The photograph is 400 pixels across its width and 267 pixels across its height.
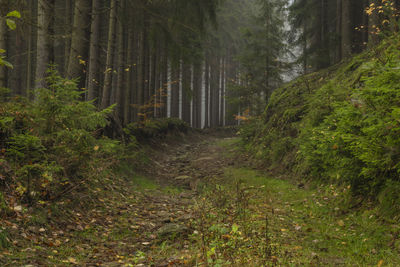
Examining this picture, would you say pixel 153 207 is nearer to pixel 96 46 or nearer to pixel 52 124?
pixel 52 124

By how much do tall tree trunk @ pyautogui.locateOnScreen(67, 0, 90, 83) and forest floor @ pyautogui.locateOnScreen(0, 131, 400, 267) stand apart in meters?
3.11

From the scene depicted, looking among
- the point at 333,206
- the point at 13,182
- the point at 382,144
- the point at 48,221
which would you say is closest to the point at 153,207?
the point at 48,221

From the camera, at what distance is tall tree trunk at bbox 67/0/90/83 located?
7477 mm

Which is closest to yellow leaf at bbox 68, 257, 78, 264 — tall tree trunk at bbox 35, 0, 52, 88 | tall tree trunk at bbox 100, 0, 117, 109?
tall tree trunk at bbox 35, 0, 52, 88

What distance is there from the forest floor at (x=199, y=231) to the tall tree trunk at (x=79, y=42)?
10.2 ft

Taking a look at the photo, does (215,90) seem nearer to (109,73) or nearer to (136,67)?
(136,67)

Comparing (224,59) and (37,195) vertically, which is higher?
(224,59)

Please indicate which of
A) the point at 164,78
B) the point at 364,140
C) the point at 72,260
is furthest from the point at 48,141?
the point at 164,78

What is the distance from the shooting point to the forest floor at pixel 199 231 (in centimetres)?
332

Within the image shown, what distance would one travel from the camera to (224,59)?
128ft

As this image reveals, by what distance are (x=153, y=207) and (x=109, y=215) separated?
127 cm

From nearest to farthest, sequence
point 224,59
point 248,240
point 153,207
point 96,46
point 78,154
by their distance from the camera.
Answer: point 248,240
point 78,154
point 153,207
point 96,46
point 224,59

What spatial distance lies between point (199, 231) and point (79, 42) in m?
6.20

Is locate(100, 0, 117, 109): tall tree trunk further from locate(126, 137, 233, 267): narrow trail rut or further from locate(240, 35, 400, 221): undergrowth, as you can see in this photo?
locate(240, 35, 400, 221): undergrowth
